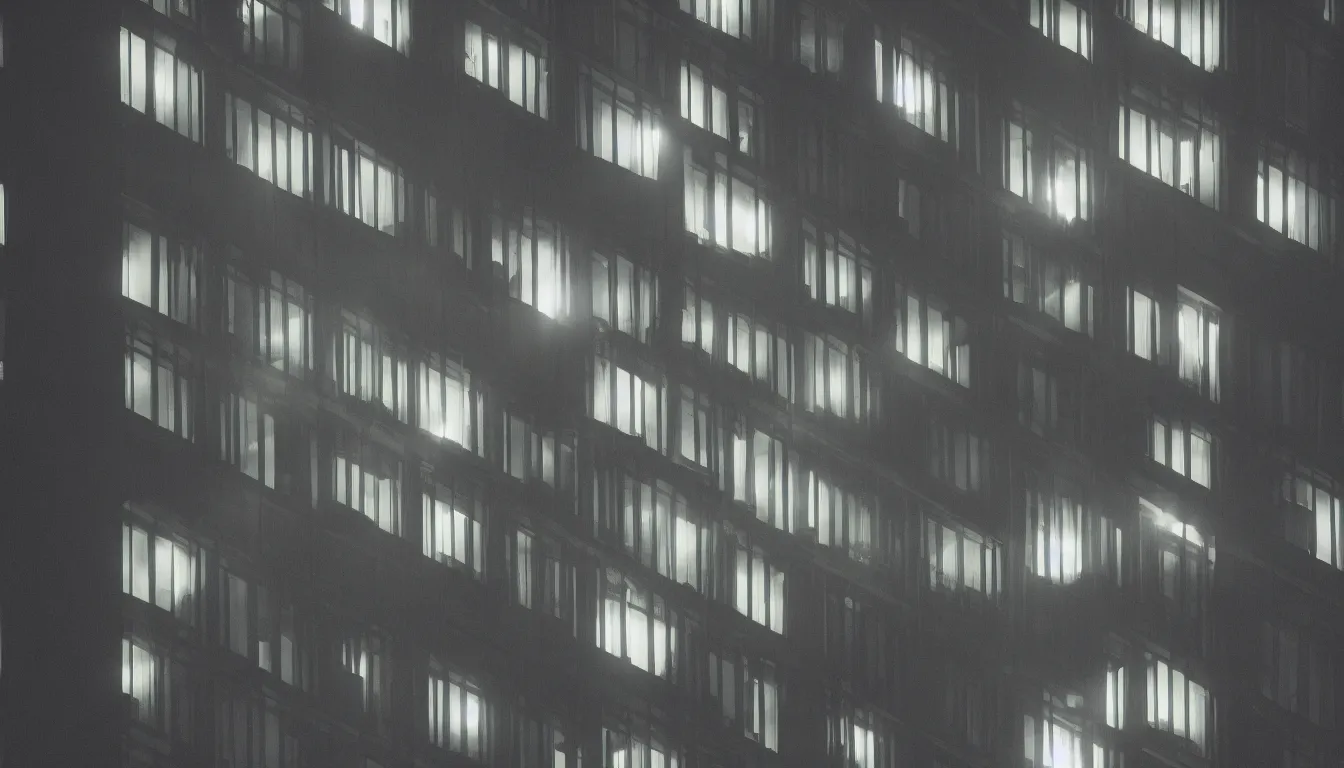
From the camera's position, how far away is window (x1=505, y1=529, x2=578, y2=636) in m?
27.2

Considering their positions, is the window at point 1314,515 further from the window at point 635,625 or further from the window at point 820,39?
the window at point 635,625

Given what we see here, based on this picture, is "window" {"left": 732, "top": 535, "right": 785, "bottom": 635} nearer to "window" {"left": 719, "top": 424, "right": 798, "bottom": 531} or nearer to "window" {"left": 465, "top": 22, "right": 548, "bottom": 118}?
"window" {"left": 719, "top": 424, "right": 798, "bottom": 531}

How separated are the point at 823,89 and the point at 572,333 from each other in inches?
186

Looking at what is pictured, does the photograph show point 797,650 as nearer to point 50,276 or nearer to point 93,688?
point 93,688

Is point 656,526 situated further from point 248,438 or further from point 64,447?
point 64,447

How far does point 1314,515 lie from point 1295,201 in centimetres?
442

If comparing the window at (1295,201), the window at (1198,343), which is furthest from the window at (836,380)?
the window at (1295,201)

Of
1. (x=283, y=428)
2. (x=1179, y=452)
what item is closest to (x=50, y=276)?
(x=283, y=428)

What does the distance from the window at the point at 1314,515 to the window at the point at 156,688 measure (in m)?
15.0

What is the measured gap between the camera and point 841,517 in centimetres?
2812

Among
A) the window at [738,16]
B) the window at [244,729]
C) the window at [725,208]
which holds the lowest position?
the window at [244,729]

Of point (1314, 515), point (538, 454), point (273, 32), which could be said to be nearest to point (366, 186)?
point (273, 32)

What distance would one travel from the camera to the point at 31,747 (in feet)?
87.1

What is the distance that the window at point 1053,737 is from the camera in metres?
28.4
